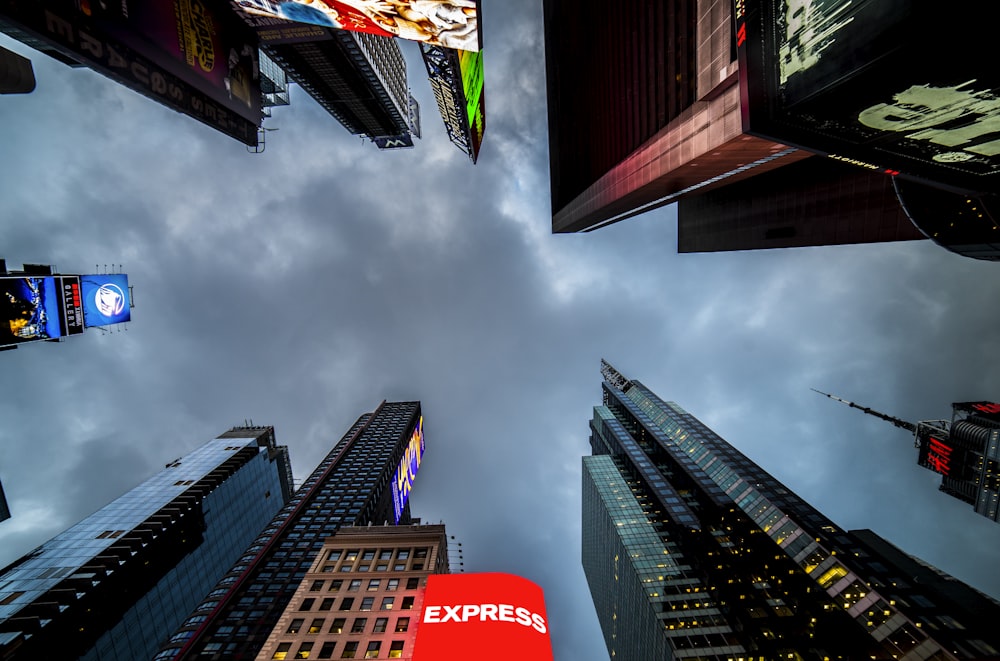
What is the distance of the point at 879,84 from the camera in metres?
8.27

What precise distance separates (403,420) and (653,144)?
4511 inches

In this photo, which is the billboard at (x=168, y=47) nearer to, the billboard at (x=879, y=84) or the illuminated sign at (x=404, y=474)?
the billboard at (x=879, y=84)

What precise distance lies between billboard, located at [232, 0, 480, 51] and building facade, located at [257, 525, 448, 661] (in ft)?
155

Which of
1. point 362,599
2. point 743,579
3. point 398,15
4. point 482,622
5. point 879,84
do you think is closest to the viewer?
point 879,84

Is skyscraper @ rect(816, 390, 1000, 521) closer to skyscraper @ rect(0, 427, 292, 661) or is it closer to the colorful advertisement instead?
the colorful advertisement

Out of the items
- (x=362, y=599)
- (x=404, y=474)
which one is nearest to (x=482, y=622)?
(x=362, y=599)

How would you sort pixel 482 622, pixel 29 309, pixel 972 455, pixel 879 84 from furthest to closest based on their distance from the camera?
pixel 972 455 → pixel 29 309 → pixel 482 622 → pixel 879 84

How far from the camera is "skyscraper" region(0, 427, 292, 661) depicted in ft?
143

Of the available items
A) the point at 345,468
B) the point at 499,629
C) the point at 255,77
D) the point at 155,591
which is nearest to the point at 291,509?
the point at 345,468

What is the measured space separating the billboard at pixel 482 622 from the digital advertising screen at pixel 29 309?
3146 cm

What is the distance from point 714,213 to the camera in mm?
64000

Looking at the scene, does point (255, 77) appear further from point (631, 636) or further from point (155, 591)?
point (631, 636)

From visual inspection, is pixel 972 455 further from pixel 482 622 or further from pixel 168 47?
pixel 168 47

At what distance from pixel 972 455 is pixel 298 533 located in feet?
414
